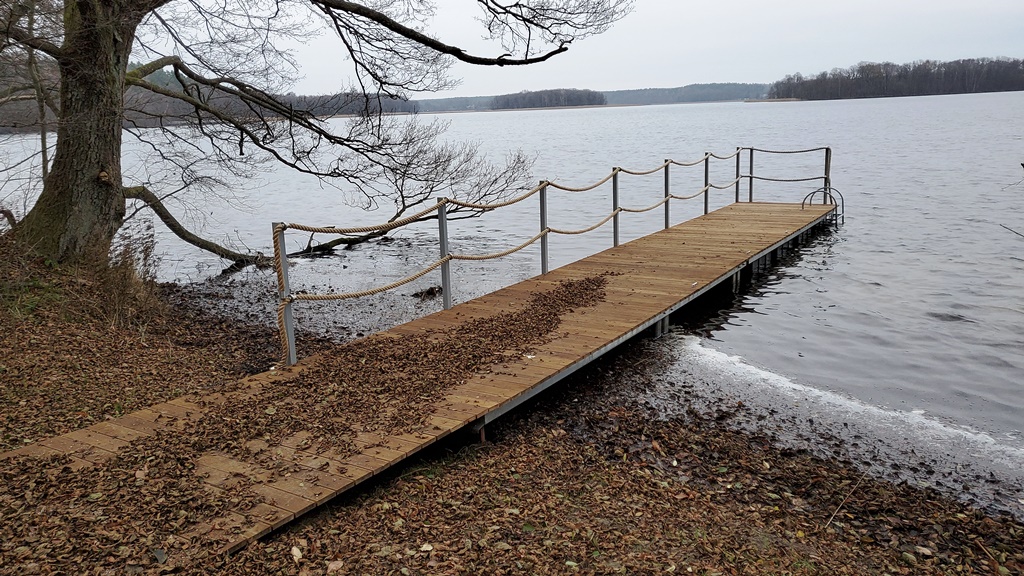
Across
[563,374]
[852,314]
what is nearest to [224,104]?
[563,374]

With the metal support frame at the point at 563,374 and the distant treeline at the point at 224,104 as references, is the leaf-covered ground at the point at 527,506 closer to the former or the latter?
the metal support frame at the point at 563,374

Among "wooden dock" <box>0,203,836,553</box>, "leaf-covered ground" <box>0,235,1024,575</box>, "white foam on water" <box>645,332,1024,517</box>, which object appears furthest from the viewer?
"white foam on water" <box>645,332,1024,517</box>

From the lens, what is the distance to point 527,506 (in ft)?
14.7

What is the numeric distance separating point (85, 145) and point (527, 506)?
7.21 meters

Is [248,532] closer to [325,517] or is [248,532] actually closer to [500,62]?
[325,517]

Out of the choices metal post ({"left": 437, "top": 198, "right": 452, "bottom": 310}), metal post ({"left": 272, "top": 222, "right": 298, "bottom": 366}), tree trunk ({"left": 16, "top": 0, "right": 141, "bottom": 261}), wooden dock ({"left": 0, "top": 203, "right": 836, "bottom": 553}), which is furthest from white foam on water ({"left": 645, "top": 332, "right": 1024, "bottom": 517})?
tree trunk ({"left": 16, "top": 0, "right": 141, "bottom": 261})

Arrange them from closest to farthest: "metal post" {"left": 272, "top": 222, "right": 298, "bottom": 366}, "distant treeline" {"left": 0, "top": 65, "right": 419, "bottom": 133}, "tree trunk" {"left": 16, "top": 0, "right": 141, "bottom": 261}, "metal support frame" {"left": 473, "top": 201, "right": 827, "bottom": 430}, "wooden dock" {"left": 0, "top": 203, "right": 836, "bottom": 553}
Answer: "wooden dock" {"left": 0, "top": 203, "right": 836, "bottom": 553} → "metal support frame" {"left": 473, "top": 201, "right": 827, "bottom": 430} → "metal post" {"left": 272, "top": 222, "right": 298, "bottom": 366} → "tree trunk" {"left": 16, "top": 0, "right": 141, "bottom": 261} → "distant treeline" {"left": 0, "top": 65, "right": 419, "bottom": 133}

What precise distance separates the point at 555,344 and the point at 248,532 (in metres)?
3.59

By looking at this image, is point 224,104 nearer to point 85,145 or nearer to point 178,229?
point 178,229

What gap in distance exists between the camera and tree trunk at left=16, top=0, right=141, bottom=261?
873cm

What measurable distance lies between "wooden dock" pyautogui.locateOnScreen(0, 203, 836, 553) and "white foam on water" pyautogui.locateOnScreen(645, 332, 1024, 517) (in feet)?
2.41

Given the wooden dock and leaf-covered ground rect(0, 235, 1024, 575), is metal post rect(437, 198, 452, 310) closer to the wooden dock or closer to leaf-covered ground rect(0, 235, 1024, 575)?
the wooden dock

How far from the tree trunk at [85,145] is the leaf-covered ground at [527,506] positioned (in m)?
2.27

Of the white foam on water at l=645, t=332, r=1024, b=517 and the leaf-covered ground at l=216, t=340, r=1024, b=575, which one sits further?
the white foam on water at l=645, t=332, r=1024, b=517
